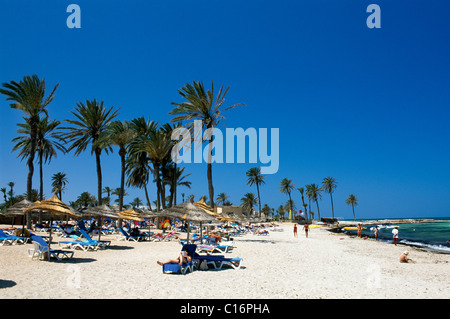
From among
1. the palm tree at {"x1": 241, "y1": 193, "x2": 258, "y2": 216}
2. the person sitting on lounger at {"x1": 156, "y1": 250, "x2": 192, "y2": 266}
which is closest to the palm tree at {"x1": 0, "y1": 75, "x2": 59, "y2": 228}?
the person sitting on lounger at {"x1": 156, "y1": 250, "x2": 192, "y2": 266}

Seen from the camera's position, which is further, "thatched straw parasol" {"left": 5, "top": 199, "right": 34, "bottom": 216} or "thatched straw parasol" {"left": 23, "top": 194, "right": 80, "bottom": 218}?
"thatched straw parasol" {"left": 5, "top": 199, "right": 34, "bottom": 216}

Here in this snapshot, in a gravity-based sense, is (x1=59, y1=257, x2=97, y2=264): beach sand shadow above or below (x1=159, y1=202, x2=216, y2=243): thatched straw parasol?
below

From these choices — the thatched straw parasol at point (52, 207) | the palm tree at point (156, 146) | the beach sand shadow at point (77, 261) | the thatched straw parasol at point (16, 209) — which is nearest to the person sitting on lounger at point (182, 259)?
the beach sand shadow at point (77, 261)

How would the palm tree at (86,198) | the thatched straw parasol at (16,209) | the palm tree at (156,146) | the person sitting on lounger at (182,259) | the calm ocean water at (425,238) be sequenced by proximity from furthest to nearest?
the palm tree at (86,198)
the palm tree at (156,146)
the calm ocean water at (425,238)
the thatched straw parasol at (16,209)
the person sitting on lounger at (182,259)

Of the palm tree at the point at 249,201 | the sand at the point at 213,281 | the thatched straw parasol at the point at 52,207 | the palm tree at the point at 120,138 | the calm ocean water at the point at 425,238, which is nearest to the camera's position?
the sand at the point at 213,281

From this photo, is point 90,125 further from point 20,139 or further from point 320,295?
point 320,295

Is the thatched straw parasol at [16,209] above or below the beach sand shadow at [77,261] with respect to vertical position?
above

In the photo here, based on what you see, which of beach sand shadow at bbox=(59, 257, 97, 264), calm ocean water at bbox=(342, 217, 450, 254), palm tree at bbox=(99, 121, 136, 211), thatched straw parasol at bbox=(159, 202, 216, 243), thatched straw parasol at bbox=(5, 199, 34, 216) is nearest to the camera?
beach sand shadow at bbox=(59, 257, 97, 264)

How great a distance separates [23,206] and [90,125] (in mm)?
12712

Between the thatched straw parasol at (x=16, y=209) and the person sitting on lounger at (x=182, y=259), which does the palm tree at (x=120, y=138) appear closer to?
the thatched straw parasol at (x=16, y=209)

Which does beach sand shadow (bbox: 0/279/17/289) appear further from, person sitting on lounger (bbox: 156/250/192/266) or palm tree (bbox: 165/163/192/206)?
palm tree (bbox: 165/163/192/206)

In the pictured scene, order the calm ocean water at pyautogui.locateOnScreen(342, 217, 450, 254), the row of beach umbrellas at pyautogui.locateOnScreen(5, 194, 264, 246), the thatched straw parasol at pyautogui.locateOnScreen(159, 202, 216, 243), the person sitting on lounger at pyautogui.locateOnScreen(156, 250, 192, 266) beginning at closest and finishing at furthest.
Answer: the person sitting on lounger at pyautogui.locateOnScreen(156, 250, 192, 266)
the row of beach umbrellas at pyautogui.locateOnScreen(5, 194, 264, 246)
the thatched straw parasol at pyautogui.locateOnScreen(159, 202, 216, 243)
the calm ocean water at pyautogui.locateOnScreen(342, 217, 450, 254)

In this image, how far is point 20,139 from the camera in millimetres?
35406
